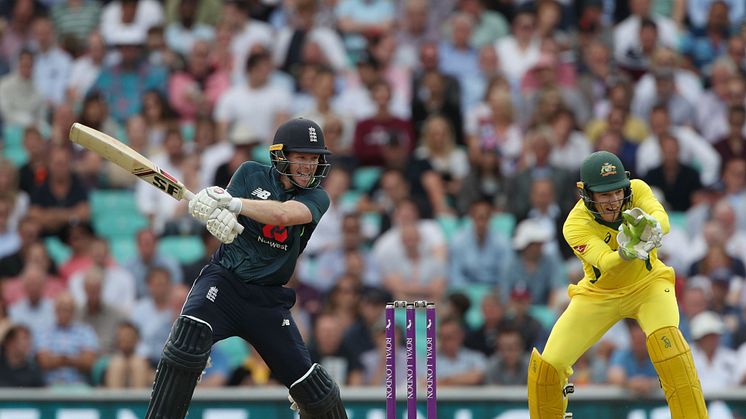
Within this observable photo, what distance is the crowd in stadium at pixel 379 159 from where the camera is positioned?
13250 mm

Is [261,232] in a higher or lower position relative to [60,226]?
lower

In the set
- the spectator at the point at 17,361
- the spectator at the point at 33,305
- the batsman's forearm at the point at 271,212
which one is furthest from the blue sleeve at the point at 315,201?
the spectator at the point at 33,305

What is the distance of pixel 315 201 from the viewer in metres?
9.03

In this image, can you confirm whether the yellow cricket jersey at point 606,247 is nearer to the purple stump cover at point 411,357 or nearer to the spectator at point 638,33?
the purple stump cover at point 411,357

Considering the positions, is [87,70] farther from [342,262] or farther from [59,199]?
[342,262]

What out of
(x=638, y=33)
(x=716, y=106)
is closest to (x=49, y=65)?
(x=638, y=33)

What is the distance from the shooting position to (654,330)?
30.6ft

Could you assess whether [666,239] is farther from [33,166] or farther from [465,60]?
[33,166]

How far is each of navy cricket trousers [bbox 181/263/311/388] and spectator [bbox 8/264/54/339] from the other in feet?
17.2

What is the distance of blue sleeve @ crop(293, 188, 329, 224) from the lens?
894cm

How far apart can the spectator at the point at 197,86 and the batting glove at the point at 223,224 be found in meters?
7.64

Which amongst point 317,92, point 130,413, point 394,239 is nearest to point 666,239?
point 394,239

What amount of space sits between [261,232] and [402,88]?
24.1 ft

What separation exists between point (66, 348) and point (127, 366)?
0.81m
